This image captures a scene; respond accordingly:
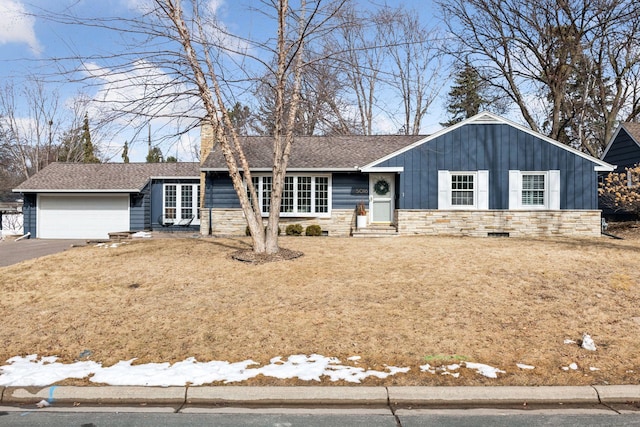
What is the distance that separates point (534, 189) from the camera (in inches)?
631

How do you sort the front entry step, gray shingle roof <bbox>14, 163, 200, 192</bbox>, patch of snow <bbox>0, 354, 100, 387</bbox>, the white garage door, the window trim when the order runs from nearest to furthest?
1. patch of snow <bbox>0, 354, 100, 387</bbox>
2. the front entry step
3. the window trim
4. gray shingle roof <bbox>14, 163, 200, 192</bbox>
5. the white garage door

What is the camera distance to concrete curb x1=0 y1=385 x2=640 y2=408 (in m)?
4.21

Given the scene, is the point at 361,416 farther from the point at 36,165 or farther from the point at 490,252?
the point at 36,165

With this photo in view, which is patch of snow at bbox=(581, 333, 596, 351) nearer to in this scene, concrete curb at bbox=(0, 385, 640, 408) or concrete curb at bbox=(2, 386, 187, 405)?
concrete curb at bbox=(0, 385, 640, 408)

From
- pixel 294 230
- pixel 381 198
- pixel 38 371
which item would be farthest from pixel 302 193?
pixel 38 371

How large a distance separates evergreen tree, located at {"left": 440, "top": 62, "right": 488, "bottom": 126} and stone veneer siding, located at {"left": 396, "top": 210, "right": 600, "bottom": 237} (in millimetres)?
11457

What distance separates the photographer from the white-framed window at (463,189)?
15.9m

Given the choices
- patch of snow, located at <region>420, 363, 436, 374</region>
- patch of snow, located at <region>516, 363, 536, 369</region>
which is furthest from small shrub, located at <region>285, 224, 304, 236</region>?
patch of snow, located at <region>516, 363, 536, 369</region>

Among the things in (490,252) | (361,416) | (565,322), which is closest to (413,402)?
(361,416)

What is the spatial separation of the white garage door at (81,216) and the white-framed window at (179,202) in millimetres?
1811

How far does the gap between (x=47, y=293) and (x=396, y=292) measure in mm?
6272

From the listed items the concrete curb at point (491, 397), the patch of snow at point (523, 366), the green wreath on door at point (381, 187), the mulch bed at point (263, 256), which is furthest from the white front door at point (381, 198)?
the concrete curb at point (491, 397)

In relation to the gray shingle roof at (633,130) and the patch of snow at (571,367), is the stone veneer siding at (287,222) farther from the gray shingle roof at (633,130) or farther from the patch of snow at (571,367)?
the gray shingle roof at (633,130)

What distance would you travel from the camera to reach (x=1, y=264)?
12086mm
